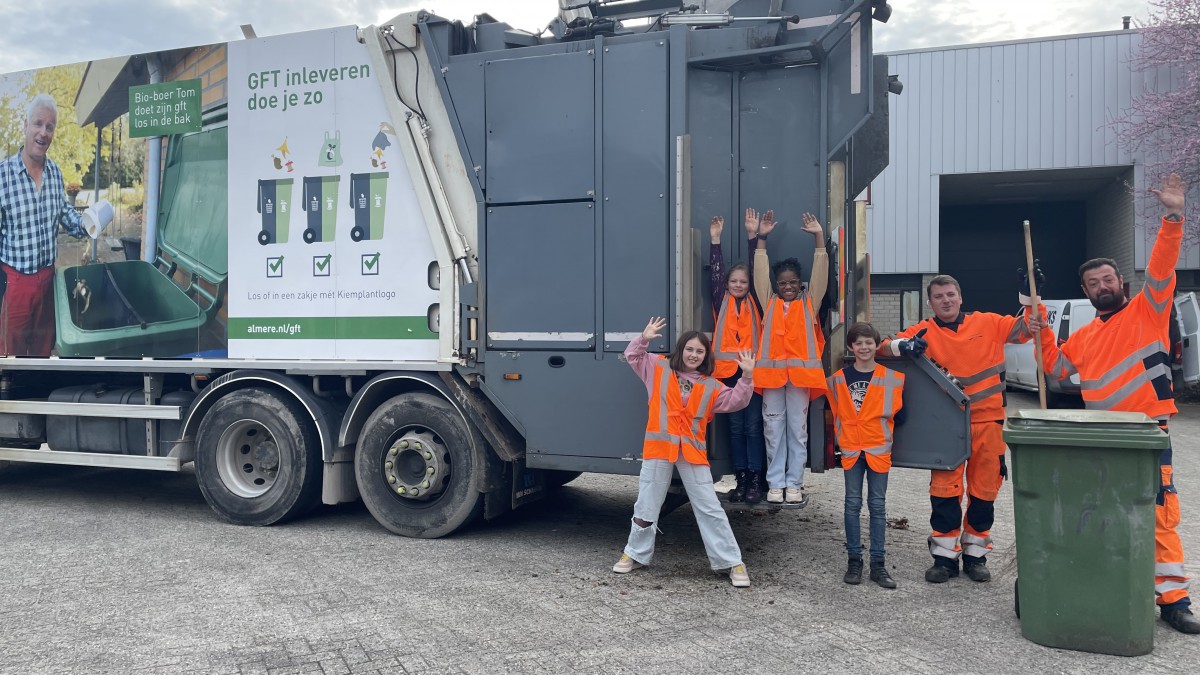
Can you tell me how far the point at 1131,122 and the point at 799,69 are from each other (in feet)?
47.1

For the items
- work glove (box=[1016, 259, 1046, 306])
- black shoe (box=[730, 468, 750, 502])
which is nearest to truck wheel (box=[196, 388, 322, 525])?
black shoe (box=[730, 468, 750, 502])

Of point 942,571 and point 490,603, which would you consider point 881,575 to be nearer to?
point 942,571

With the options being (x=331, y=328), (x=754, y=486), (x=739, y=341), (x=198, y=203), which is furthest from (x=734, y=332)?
(x=198, y=203)

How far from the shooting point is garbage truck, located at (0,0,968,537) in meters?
5.27

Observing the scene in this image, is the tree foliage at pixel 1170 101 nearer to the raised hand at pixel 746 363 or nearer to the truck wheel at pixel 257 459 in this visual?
the raised hand at pixel 746 363

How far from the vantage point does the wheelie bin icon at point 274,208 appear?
6258 mm

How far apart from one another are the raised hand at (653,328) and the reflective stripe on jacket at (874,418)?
1.01 m

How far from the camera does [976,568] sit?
5145 millimetres

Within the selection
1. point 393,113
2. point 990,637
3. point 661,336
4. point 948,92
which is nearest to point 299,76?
point 393,113

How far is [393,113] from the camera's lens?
5887 mm

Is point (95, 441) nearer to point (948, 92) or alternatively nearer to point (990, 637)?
point (990, 637)

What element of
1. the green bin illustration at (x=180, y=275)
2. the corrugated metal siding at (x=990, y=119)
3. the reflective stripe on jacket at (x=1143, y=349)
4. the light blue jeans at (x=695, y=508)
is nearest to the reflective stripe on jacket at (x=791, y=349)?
the light blue jeans at (x=695, y=508)

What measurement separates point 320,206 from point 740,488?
10.7 ft

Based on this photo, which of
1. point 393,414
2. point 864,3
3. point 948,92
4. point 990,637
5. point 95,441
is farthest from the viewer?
point 948,92
